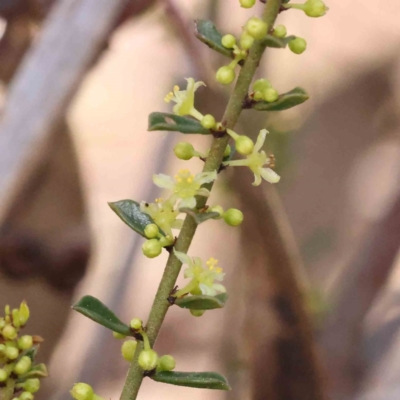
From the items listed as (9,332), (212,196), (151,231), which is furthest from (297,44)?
(212,196)

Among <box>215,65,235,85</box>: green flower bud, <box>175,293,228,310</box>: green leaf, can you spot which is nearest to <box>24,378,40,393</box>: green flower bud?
<box>175,293,228,310</box>: green leaf

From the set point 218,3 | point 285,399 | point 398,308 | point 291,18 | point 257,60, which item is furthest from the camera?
point 291,18

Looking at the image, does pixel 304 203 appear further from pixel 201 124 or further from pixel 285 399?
pixel 201 124

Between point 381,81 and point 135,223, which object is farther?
point 381,81

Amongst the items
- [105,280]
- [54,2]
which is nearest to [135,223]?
[54,2]

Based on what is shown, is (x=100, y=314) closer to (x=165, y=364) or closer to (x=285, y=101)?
(x=165, y=364)

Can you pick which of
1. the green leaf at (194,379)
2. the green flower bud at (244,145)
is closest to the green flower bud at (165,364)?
the green leaf at (194,379)
